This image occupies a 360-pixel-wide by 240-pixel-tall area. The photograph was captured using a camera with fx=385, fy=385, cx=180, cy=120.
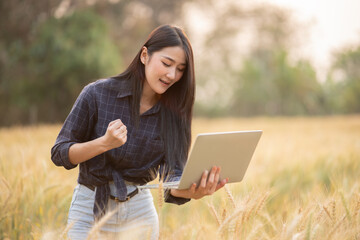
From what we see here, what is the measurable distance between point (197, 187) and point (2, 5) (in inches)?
379

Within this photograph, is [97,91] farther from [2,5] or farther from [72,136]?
[2,5]

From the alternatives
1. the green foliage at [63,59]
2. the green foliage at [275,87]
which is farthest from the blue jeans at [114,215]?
the green foliage at [275,87]

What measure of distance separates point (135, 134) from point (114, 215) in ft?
1.23

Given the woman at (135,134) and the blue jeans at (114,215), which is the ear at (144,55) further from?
the blue jeans at (114,215)

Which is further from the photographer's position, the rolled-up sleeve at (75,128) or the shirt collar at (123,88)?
the shirt collar at (123,88)

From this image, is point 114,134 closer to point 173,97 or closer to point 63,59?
point 173,97

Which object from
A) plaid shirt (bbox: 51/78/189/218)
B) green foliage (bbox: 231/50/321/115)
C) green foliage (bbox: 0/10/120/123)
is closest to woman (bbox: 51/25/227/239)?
plaid shirt (bbox: 51/78/189/218)

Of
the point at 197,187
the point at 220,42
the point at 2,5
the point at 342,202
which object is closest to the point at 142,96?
the point at 197,187

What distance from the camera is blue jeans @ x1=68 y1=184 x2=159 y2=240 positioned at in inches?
65.1

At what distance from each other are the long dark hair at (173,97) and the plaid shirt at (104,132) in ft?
0.13

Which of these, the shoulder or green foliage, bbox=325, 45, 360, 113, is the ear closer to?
the shoulder

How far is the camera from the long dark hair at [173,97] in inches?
67.2

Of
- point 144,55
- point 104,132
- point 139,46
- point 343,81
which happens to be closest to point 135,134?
point 104,132

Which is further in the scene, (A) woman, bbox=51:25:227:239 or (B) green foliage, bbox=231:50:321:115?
(B) green foliage, bbox=231:50:321:115
